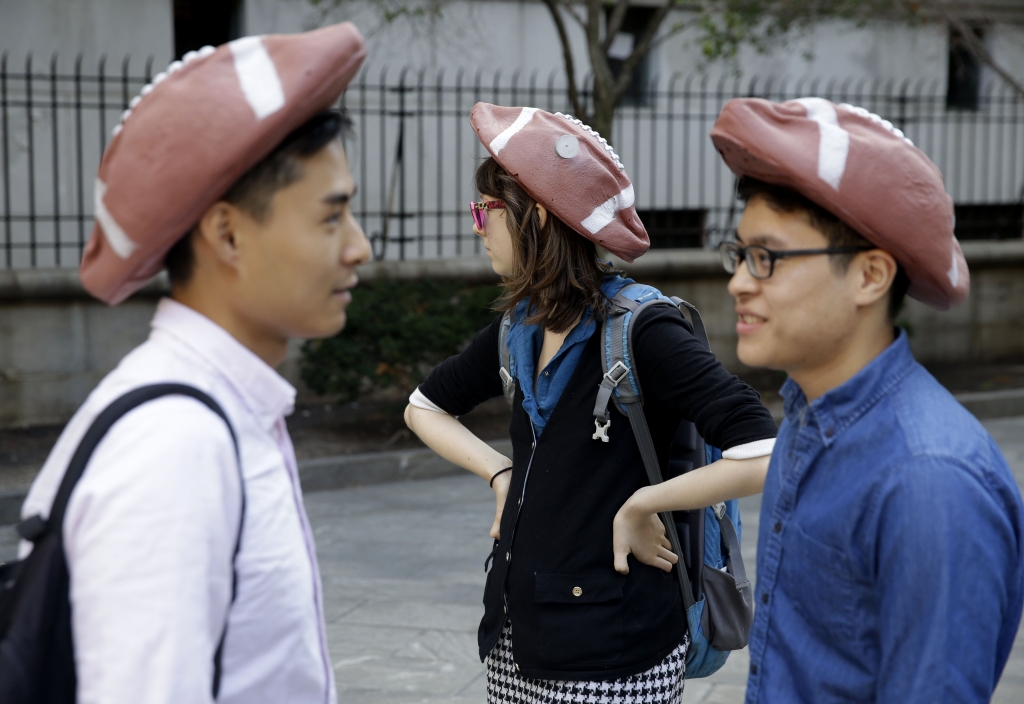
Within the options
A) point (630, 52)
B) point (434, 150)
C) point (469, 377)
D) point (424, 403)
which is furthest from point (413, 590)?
point (630, 52)

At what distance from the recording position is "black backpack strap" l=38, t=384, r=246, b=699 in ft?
4.50

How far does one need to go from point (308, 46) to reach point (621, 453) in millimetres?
1289

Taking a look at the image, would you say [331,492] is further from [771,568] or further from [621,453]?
[771,568]

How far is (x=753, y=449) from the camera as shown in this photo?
2389 millimetres

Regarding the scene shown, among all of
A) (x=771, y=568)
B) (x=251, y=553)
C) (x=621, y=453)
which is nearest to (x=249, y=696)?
(x=251, y=553)

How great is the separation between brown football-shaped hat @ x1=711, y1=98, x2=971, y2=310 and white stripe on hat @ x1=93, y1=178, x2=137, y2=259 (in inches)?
35.2

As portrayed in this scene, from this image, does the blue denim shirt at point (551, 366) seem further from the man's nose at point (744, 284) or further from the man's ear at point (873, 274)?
the man's ear at point (873, 274)

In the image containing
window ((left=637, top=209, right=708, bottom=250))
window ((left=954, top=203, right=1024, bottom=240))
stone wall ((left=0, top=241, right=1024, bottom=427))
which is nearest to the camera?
stone wall ((left=0, top=241, right=1024, bottom=427))

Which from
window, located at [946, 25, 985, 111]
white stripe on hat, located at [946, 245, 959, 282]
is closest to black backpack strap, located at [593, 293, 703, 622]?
white stripe on hat, located at [946, 245, 959, 282]

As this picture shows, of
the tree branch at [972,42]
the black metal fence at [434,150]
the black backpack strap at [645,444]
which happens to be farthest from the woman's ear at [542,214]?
the tree branch at [972,42]

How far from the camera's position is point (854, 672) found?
A: 165 cm

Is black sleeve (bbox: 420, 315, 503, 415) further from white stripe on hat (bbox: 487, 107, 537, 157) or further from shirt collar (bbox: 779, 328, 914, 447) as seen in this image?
shirt collar (bbox: 779, 328, 914, 447)

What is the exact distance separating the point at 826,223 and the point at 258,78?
0.86m

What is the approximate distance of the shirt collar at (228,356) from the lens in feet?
5.08
